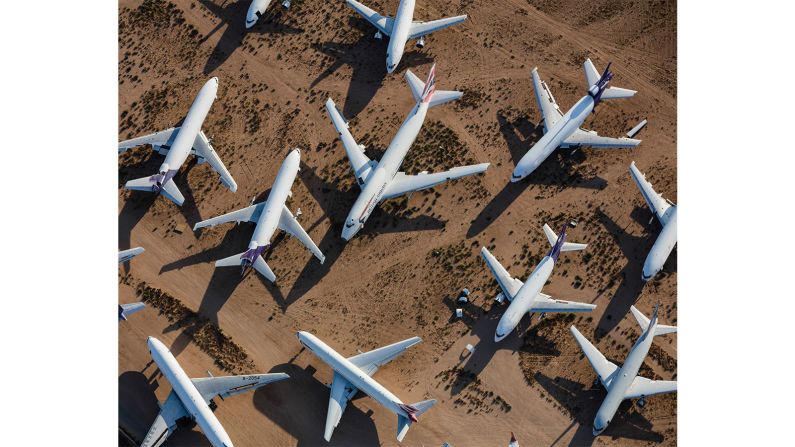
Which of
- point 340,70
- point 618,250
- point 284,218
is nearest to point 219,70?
point 340,70

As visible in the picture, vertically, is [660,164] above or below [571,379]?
above

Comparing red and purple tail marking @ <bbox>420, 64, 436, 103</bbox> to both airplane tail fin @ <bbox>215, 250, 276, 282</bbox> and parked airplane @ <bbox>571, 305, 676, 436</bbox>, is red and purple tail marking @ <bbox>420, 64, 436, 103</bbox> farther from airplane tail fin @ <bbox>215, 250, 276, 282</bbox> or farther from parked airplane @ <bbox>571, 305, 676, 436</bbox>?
parked airplane @ <bbox>571, 305, 676, 436</bbox>

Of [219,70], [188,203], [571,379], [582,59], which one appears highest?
[219,70]

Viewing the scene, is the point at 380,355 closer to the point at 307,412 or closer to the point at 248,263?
the point at 307,412

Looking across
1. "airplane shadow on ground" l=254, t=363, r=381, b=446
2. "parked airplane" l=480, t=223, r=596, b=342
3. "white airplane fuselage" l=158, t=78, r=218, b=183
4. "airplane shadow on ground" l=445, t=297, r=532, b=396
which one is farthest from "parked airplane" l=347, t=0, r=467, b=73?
"airplane shadow on ground" l=254, t=363, r=381, b=446

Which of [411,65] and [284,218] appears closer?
[284,218]

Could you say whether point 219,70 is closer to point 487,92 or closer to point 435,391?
point 487,92

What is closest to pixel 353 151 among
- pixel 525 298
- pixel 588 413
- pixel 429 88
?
pixel 429 88
